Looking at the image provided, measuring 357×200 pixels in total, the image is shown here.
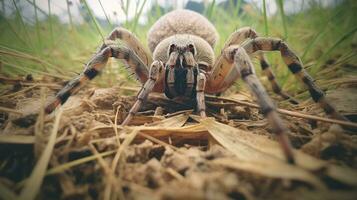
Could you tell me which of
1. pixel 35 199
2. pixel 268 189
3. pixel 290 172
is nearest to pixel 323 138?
pixel 290 172

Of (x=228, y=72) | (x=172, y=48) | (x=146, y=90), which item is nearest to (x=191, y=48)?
(x=172, y=48)

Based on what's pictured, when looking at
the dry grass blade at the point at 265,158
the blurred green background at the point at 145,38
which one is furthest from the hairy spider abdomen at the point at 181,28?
the dry grass blade at the point at 265,158

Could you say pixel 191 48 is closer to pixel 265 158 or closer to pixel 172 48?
pixel 172 48

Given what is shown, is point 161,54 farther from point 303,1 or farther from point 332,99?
point 303,1

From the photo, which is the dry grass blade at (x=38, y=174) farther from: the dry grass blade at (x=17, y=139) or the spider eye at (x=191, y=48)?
the spider eye at (x=191, y=48)

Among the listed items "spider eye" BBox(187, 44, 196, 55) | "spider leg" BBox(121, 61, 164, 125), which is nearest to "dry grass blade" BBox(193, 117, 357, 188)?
"spider leg" BBox(121, 61, 164, 125)
